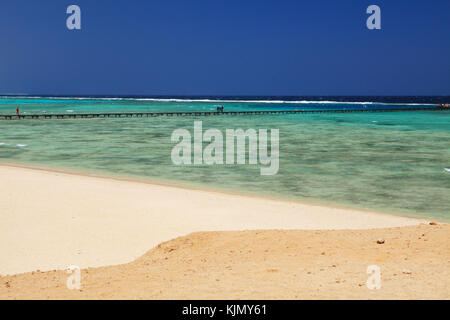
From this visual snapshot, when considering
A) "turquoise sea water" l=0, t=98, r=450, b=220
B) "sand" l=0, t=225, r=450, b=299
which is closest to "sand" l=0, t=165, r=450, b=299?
"sand" l=0, t=225, r=450, b=299

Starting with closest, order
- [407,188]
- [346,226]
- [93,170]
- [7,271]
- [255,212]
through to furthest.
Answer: [7,271], [346,226], [255,212], [407,188], [93,170]

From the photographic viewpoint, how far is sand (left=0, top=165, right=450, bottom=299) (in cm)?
665

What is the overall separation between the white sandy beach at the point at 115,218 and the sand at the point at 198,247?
25 millimetres

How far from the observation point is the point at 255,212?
13711 millimetres

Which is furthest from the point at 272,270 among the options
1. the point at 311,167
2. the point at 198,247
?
the point at 311,167

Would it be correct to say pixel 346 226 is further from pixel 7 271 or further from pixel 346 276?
pixel 7 271

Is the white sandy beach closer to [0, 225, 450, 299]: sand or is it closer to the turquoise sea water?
[0, 225, 450, 299]: sand

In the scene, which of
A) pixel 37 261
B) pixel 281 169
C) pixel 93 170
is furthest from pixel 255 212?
pixel 93 170

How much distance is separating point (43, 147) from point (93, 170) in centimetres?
1152

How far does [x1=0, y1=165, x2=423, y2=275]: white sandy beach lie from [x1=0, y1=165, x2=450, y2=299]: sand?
0.08 feet

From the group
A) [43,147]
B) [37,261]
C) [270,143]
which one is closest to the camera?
[37,261]

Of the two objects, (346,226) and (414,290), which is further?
(346,226)

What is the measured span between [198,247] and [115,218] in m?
4.05

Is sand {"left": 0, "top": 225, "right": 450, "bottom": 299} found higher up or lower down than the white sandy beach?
higher up
